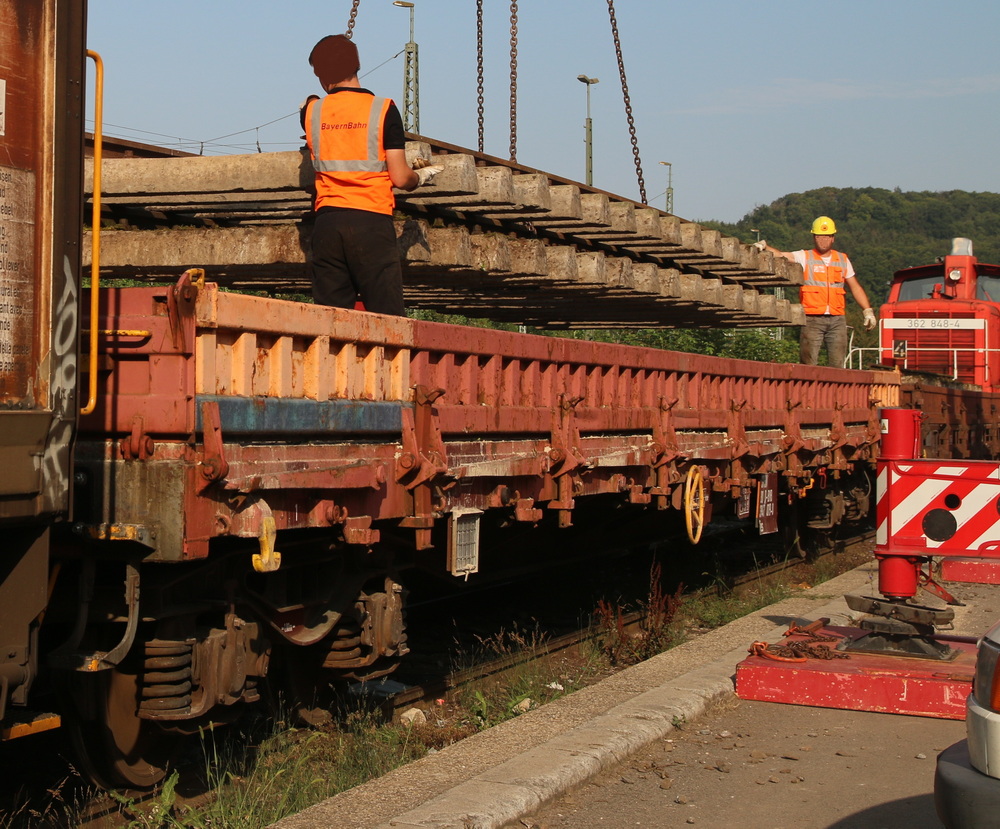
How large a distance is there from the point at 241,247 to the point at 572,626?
4023 mm

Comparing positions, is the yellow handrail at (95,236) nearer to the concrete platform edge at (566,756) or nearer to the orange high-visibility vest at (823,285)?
the concrete platform edge at (566,756)

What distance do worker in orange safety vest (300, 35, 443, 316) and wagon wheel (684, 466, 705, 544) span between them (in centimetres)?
309

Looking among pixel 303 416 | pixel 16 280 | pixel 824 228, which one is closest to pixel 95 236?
pixel 16 280

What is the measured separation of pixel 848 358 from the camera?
55.2ft

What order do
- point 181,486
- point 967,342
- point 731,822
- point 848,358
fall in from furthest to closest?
point 967,342
point 848,358
point 731,822
point 181,486

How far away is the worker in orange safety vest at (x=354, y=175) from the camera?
21.3ft

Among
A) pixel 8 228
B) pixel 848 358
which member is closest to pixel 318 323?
pixel 8 228

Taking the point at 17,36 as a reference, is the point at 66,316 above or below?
below

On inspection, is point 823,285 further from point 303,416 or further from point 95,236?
point 95,236

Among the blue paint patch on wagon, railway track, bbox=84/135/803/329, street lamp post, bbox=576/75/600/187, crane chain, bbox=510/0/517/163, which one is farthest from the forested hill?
the blue paint patch on wagon

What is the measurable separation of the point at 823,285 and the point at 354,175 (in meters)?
9.45

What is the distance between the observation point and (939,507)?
7008 millimetres

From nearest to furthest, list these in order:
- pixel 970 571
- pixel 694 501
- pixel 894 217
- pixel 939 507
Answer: pixel 939 507
pixel 970 571
pixel 694 501
pixel 894 217

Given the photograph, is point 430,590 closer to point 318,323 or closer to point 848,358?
point 318,323
